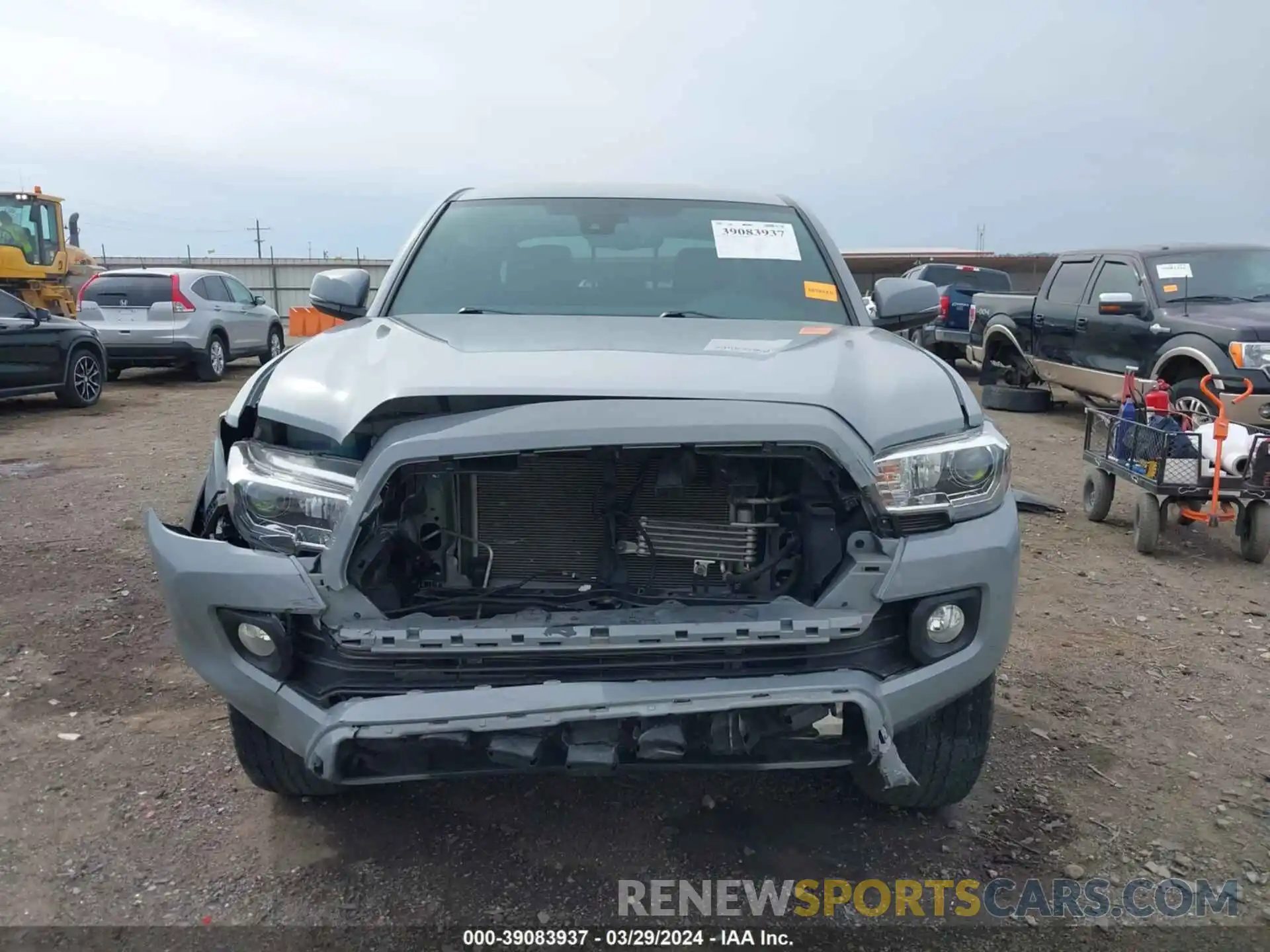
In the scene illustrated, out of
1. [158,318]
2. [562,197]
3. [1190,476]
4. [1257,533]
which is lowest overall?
[1257,533]

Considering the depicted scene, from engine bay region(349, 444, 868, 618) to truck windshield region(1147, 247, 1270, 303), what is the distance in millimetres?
7539

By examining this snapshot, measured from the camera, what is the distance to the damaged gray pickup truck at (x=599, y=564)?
6.75ft

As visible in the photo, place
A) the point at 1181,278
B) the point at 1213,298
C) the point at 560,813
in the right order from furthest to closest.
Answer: the point at 1181,278
the point at 1213,298
the point at 560,813

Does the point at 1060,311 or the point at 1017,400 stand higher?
the point at 1060,311

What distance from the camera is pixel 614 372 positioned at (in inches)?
88.7

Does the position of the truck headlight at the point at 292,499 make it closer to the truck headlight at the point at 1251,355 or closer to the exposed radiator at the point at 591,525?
the exposed radiator at the point at 591,525

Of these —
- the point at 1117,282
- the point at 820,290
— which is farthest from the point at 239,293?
the point at 820,290

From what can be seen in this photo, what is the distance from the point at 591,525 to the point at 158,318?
41.0ft

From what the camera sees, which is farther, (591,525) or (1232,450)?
(1232,450)

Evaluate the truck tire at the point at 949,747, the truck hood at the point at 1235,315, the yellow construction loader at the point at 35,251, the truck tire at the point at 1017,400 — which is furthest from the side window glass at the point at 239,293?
the truck tire at the point at 949,747

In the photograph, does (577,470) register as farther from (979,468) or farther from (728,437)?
(979,468)

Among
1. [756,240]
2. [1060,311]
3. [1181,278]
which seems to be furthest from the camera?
[1060,311]

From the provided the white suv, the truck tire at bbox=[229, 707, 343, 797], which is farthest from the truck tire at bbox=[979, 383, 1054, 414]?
the white suv

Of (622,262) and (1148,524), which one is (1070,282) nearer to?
(1148,524)
